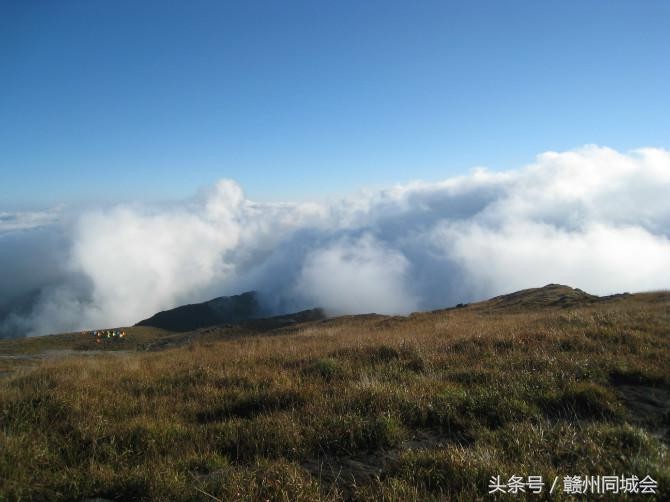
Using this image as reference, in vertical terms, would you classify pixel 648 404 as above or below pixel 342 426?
below

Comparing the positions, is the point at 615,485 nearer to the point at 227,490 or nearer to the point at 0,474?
the point at 227,490

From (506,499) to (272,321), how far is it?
13342 cm

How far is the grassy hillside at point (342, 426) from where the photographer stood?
408 centimetres

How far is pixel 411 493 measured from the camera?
3771 mm

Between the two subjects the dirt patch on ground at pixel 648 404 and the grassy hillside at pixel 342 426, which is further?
the dirt patch on ground at pixel 648 404

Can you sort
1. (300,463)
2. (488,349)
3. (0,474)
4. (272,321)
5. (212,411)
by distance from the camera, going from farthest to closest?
(272,321) → (488,349) → (212,411) → (300,463) → (0,474)

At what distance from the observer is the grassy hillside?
4.08 meters

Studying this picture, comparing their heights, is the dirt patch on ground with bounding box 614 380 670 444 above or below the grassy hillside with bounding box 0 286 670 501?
below

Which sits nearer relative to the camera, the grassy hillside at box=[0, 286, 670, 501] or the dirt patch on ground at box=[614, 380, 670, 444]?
the grassy hillside at box=[0, 286, 670, 501]

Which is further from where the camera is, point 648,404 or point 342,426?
point 648,404

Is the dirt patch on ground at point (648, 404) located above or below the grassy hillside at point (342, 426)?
below

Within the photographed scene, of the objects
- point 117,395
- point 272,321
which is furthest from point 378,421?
point 272,321

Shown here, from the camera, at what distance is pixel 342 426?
211 inches

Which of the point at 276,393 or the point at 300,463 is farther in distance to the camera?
the point at 276,393
